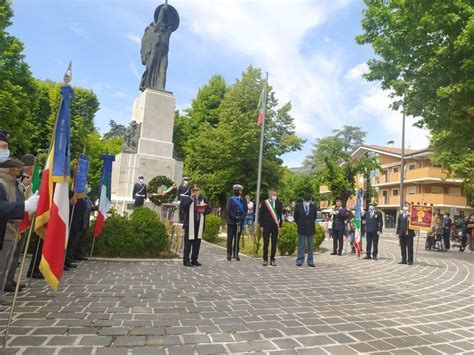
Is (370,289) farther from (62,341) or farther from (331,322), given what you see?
(62,341)

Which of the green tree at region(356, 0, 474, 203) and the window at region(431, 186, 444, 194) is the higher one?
the green tree at region(356, 0, 474, 203)

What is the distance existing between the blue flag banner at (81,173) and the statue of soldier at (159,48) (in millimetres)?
13209

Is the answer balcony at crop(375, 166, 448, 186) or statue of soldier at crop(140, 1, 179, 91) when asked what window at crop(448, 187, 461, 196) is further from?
statue of soldier at crop(140, 1, 179, 91)

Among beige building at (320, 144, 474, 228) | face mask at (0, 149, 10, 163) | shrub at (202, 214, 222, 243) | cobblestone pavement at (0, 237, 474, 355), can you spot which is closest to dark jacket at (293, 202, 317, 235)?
cobblestone pavement at (0, 237, 474, 355)

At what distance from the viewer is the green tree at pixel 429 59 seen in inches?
560

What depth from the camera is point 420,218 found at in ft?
42.5

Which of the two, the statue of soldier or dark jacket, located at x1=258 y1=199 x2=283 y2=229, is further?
the statue of soldier

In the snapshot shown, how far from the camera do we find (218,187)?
30.7 m

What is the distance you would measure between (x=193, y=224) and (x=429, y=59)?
1231 centimetres

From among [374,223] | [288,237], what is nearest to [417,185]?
[374,223]

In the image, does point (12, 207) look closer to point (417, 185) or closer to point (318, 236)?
point (318, 236)

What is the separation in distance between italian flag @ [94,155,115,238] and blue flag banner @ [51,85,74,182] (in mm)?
5385

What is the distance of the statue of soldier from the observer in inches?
790

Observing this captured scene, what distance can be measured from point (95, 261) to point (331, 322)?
21.2 ft
